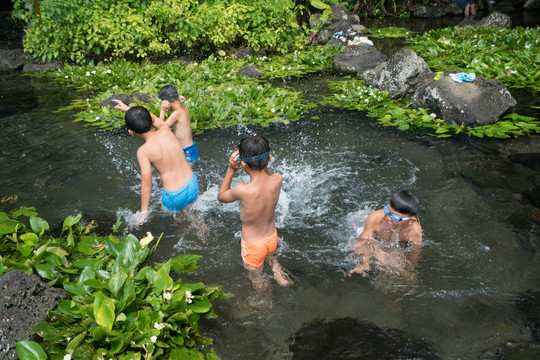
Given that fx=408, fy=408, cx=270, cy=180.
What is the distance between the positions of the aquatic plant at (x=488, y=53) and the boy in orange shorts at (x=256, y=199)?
7.57m

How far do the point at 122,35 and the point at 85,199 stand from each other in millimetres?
7832

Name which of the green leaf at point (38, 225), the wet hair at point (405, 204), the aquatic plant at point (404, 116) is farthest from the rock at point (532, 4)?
→ the green leaf at point (38, 225)

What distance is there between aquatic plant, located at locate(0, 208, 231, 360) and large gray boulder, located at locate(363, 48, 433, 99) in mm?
6598

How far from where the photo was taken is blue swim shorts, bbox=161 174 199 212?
4.79m

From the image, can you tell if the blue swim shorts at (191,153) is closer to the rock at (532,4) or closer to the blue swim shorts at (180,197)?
the blue swim shorts at (180,197)

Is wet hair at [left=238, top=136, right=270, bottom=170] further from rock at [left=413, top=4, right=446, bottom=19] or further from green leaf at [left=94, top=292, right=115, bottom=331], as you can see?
rock at [left=413, top=4, right=446, bottom=19]

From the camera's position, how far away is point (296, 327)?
3.53 metres

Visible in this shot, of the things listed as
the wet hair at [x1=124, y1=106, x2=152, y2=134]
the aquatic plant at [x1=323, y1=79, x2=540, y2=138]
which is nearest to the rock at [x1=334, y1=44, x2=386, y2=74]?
the aquatic plant at [x1=323, y1=79, x2=540, y2=138]

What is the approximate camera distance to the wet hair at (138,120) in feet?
14.4

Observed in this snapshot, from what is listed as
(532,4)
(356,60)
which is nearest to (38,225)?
(356,60)

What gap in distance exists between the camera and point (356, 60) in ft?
35.7

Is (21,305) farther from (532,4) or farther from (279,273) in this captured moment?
(532,4)

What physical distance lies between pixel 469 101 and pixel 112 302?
6.84 meters

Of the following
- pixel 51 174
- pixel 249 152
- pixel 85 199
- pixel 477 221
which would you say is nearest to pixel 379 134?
pixel 477 221
